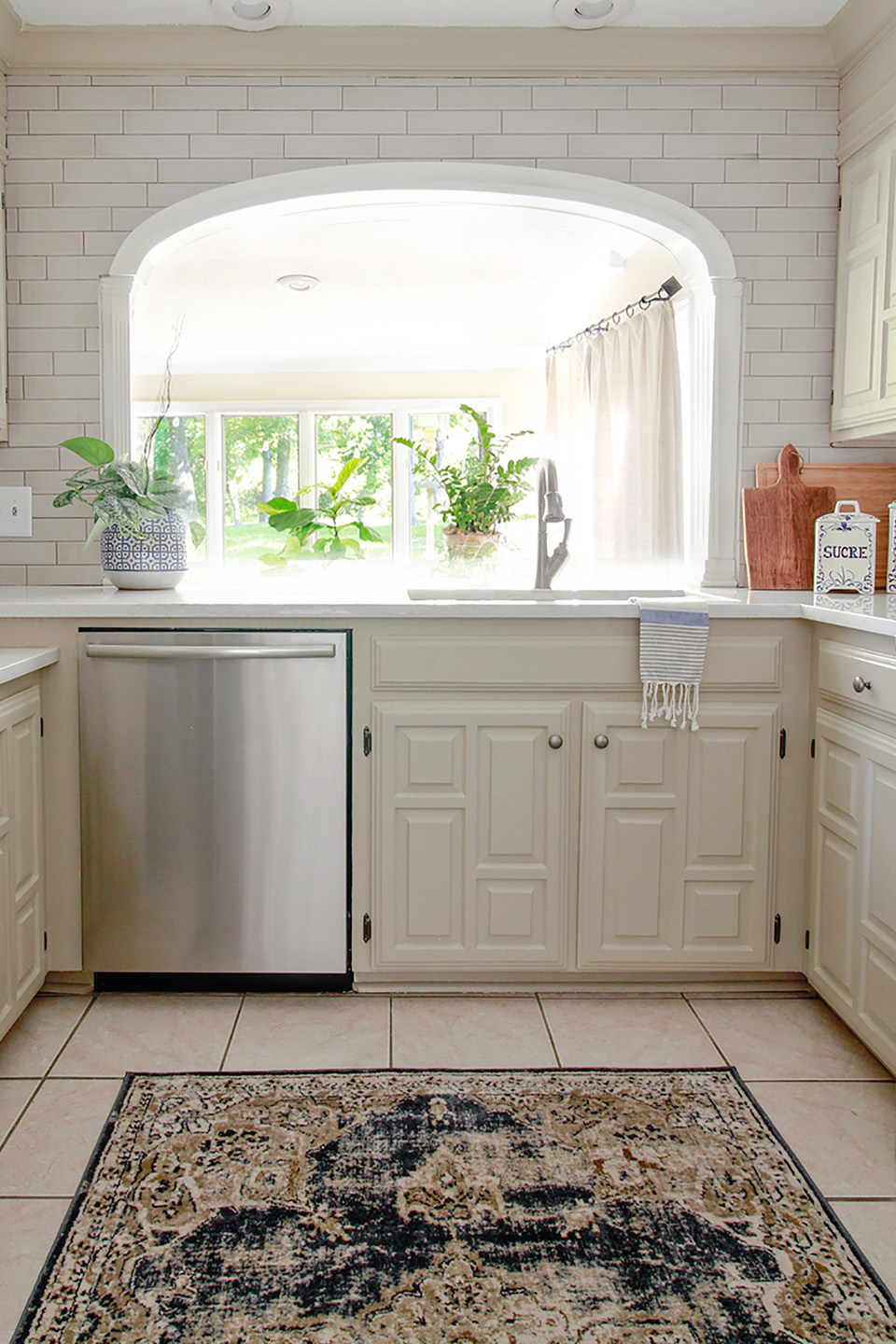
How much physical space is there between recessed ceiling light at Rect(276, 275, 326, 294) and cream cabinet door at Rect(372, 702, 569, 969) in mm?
4419

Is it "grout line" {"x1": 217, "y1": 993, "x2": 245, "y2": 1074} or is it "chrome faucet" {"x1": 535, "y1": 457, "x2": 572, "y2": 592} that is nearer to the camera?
"grout line" {"x1": 217, "y1": 993, "x2": 245, "y2": 1074}

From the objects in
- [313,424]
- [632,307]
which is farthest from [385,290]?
[313,424]

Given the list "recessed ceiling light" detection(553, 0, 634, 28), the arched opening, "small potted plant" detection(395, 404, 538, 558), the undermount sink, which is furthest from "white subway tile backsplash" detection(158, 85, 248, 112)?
the undermount sink

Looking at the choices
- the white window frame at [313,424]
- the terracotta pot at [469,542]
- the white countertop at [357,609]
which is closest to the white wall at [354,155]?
the white countertop at [357,609]

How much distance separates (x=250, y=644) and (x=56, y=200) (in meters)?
1.47

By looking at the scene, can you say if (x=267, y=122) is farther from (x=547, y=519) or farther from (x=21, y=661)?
(x=21, y=661)

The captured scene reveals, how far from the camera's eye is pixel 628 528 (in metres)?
4.96

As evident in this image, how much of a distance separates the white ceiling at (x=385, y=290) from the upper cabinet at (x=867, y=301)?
3.30 ft

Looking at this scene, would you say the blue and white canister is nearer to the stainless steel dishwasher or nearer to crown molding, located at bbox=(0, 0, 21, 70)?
the stainless steel dishwasher

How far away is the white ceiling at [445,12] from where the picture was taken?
251 centimetres

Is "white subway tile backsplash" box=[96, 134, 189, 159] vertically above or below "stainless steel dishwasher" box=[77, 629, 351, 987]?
above

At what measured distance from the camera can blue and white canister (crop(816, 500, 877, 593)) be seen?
240cm

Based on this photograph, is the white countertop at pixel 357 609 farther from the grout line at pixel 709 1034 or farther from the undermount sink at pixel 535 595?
the grout line at pixel 709 1034

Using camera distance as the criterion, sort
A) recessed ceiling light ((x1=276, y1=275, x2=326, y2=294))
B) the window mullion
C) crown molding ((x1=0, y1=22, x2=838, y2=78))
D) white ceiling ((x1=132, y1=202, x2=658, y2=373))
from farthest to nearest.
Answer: the window mullion → recessed ceiling light ((x1=276, y1=275, x2=326, y2=294)) → white ceiling ((x1=132, y1=202, x2=658, y2=373)) → crown molding ((x1=0, y1=22, x2=838, y2=78))
